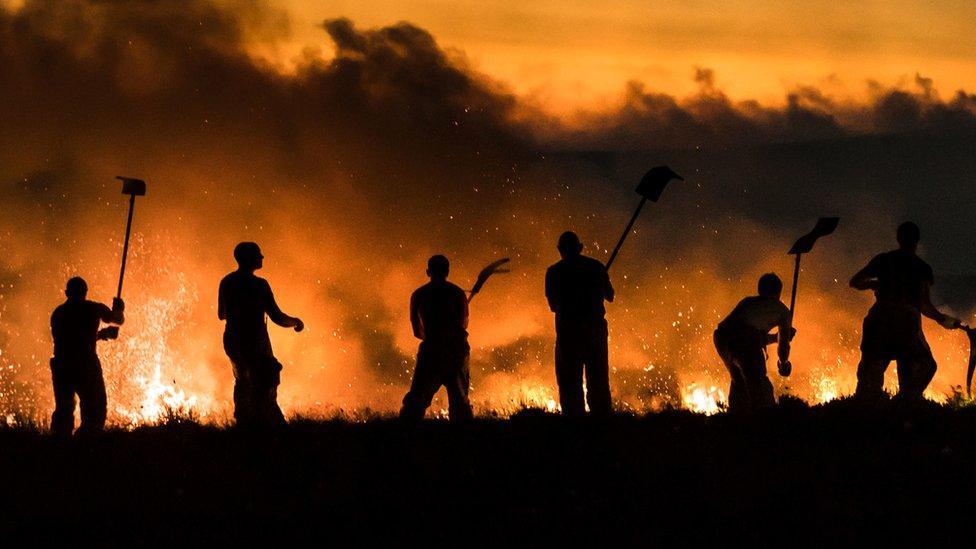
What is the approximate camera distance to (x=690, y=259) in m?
77.0

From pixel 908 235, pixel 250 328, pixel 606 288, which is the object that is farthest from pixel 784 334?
pixel 250 328

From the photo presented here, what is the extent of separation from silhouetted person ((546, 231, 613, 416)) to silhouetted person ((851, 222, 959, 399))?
2.26 metres

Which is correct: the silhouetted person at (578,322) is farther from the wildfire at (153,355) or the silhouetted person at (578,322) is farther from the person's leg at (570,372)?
the wildfire at (153,355)

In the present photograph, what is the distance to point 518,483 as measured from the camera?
42.7ft

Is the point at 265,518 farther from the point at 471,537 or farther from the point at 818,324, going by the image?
the point at 818,324

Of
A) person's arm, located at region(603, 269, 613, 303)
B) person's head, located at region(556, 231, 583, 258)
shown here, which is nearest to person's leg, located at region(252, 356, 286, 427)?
person's head, located at region(556, 231, 583, 258)

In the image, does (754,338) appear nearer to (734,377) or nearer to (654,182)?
(734,377)

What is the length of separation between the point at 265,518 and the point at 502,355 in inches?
1594

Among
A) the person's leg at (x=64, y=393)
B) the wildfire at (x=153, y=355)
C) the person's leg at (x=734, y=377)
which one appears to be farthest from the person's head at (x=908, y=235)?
the wildfire at (x=153, y=355)

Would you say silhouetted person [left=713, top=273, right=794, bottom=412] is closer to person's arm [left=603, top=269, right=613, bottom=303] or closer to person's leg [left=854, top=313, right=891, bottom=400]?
person's leg [left=854, top=313, right=891, bottom=400]

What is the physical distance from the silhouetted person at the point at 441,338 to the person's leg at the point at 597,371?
111 centimetres

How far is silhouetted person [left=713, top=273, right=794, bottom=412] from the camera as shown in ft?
56.6

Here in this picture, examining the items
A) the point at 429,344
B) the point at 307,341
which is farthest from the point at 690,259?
the point at 429,344

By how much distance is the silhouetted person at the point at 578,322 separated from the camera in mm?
16984
